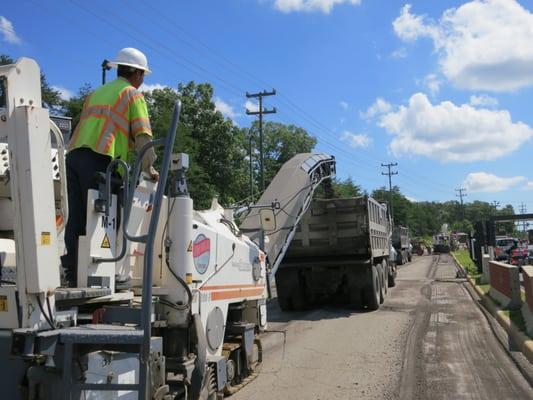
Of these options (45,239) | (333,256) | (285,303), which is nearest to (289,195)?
(333,256)

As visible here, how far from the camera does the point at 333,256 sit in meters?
14.0

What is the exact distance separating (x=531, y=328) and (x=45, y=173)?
8.70 meters

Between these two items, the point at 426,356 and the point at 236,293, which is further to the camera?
the point at 426,356

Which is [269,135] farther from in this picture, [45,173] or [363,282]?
[45,173]

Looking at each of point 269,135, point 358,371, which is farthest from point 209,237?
point 269,135

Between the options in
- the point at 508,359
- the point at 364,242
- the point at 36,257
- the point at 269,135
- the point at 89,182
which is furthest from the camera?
the point at 269,135

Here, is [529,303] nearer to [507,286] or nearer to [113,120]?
[507,286]

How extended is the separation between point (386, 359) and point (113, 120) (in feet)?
18.9

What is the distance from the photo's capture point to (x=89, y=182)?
418cm

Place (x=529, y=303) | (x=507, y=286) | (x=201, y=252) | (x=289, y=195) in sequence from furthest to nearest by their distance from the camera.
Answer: (x=507, y=286)
(x=289, y=195)
(x=529, y=303)
(x=201, y=252)

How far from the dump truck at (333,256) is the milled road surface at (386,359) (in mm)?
675

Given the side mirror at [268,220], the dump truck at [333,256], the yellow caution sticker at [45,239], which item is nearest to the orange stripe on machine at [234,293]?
the side mirror at [268,220]

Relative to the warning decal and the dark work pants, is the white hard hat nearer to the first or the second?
the dark work pants

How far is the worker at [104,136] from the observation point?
411cm
